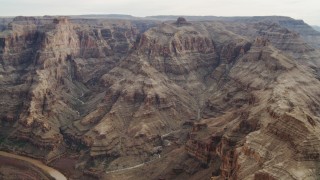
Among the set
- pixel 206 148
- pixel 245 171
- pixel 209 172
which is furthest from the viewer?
pixel 206 148

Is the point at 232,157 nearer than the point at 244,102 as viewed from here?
Yes

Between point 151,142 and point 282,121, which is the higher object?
point 282,121

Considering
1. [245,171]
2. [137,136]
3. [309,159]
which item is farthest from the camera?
[137,136]

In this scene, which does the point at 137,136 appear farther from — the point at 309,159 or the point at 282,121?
the point at 309,159

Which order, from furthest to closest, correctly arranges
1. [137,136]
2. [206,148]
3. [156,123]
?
1. [156,123]
2. [137,136]
3. [206,148]

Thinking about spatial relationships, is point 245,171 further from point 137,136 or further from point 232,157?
point 137,136

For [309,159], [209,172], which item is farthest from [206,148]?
[309,159]

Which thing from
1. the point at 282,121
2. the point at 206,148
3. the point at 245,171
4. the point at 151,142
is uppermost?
the point at 282,121

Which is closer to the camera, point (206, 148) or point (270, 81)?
point (206, 148)

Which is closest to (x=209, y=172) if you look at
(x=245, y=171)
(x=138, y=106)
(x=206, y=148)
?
(x=206, y=148)
